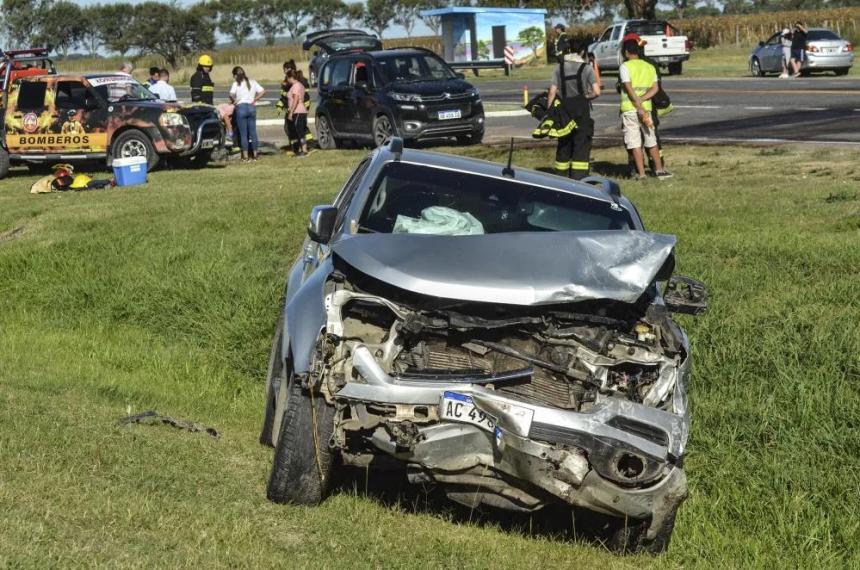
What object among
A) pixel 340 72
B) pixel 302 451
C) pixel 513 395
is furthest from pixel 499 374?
pixel 340 72

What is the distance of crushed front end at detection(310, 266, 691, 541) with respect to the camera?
517 cm

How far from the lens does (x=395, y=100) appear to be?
22.8 meters

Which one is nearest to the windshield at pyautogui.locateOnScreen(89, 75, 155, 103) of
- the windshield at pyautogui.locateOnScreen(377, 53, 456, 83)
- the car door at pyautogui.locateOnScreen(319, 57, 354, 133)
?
the car door at pyautogui.locateOnScreen(319, 57, 354, 133)

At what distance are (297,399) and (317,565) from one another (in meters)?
0.76

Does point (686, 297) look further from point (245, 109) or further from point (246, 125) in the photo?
point (246, 125)

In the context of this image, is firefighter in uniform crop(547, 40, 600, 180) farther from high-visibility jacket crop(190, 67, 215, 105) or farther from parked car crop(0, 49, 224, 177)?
high-visibility jacket crop(190, 67, 215, 105)

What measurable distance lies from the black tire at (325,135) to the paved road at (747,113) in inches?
122

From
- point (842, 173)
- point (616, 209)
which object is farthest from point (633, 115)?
point (616, 209)

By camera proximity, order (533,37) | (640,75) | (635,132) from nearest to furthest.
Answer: (640,75) → (635,132) → (533,37)

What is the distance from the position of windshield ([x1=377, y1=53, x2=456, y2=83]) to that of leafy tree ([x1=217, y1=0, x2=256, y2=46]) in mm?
114473

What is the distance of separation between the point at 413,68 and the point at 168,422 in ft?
56.7

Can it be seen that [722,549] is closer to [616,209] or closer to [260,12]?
[616,209]

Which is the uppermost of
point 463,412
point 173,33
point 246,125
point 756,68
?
point 173,33

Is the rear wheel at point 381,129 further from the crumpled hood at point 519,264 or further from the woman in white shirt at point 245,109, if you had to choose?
the crumpled hood at point 519,264
